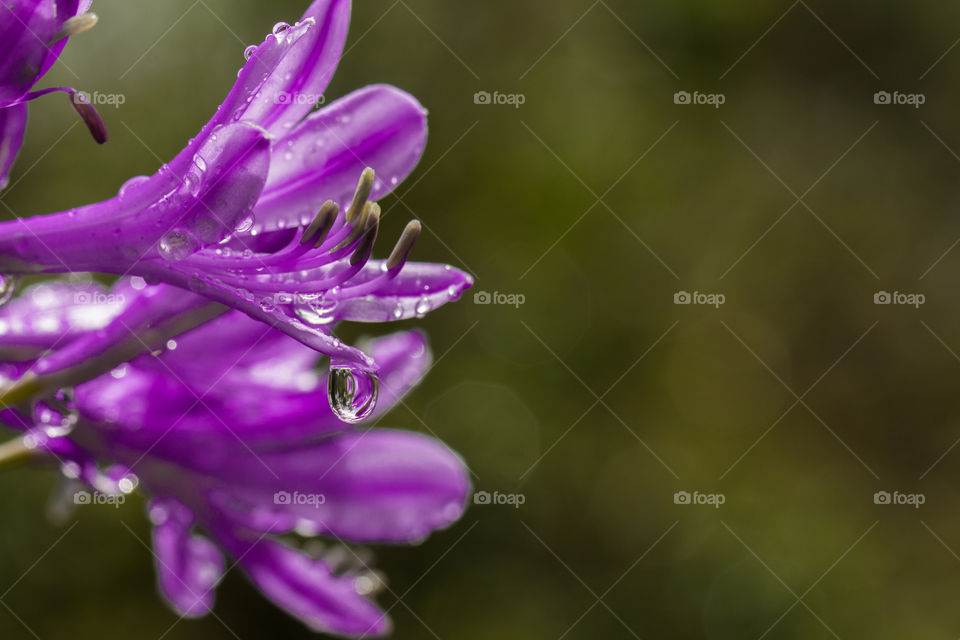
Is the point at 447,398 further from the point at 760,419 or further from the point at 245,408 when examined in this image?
the point at 245,408

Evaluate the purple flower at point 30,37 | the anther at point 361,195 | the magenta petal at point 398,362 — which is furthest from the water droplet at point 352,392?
the purple flower at point 30,37

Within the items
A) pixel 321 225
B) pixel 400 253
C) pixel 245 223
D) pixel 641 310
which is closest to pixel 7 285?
pixel 245 223

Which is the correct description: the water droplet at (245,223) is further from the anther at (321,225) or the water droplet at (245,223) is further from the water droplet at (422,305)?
the water droplet at (422,305)

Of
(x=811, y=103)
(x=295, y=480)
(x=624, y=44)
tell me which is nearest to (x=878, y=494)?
(x=811, y=103)

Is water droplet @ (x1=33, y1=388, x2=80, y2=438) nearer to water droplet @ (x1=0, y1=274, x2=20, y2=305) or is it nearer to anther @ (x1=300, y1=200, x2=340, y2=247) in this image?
water droplet @ (x1=0, y1=274, x2=20, y2=305)

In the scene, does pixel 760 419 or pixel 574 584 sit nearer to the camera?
pixel 574 584

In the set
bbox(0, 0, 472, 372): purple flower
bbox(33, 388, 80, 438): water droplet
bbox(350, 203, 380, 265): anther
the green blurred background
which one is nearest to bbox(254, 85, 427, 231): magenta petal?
bbox(0, 0, 472, 372): purple flower
